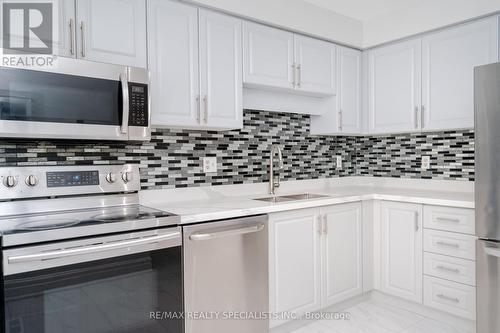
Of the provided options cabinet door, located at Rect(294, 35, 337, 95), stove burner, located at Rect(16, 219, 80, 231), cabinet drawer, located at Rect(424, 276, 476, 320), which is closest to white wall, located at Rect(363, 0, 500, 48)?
cabinet door, located at Rect(294, 35, 337, 95)

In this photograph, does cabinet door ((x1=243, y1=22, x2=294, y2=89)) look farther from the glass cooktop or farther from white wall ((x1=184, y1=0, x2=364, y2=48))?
the glass cooktop

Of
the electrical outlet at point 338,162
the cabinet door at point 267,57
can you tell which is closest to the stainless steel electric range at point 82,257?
the cabinet door at point 267,57

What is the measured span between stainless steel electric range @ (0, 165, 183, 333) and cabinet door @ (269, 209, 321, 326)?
64 centimetres

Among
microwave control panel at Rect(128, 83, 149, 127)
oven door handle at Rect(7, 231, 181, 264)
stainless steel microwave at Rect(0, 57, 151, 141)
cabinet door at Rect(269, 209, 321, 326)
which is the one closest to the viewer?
oven door handle at Rect(7, 231, 181, 264)

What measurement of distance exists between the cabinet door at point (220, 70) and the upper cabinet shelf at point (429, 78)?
1.39m

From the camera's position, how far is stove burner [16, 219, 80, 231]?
1411 mm

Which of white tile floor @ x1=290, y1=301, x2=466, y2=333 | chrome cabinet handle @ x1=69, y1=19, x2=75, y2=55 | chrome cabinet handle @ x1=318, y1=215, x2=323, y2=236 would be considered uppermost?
chrome cabinet handle @ x1=69, y1=19, x2=75, y2=55

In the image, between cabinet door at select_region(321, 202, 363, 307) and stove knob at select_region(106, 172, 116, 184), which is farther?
cabinet door at select_region(321, 202, 363, 307)

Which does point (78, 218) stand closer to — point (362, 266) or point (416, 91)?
point (362, 266)

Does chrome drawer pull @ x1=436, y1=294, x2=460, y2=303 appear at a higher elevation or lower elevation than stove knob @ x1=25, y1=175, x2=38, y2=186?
lower

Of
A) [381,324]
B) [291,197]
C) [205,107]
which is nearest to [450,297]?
[381,324]

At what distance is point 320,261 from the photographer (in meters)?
2.38

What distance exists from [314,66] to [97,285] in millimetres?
2147

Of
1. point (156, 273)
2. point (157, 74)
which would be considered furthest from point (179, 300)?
point (157, 74)
